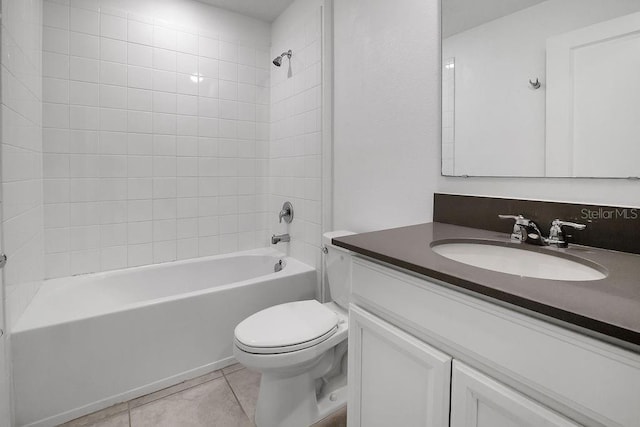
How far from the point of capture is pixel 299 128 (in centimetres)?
228

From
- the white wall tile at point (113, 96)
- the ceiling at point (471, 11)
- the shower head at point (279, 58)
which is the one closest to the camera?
the ceiling at point (471, 11)

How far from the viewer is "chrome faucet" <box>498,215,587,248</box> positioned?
0.95m

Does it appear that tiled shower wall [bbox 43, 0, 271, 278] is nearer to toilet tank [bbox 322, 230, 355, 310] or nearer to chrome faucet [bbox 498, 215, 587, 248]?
toilet tank [bbox 322, 230, 355, 310]

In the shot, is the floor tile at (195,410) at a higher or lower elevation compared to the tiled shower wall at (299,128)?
lower

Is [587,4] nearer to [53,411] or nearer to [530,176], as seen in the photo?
[530,176]

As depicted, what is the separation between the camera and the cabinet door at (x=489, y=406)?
579mm

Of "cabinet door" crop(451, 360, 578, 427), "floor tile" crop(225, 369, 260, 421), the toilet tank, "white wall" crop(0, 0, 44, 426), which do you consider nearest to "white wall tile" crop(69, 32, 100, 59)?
"white wall" crop(0, 0, 44, 426)

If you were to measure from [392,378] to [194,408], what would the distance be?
1169 mm

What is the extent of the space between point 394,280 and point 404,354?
0.19 m

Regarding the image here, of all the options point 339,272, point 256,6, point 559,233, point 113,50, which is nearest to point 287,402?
point 339,272

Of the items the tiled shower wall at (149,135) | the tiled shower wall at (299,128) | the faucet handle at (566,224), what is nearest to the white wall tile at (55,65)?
the tiled shower wall at (149,135)

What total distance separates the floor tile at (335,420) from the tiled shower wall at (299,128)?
0.90 meters

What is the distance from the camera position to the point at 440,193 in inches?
53.9

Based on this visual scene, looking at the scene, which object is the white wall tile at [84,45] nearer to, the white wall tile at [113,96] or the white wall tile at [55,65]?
the white wall tile at [55,65]
